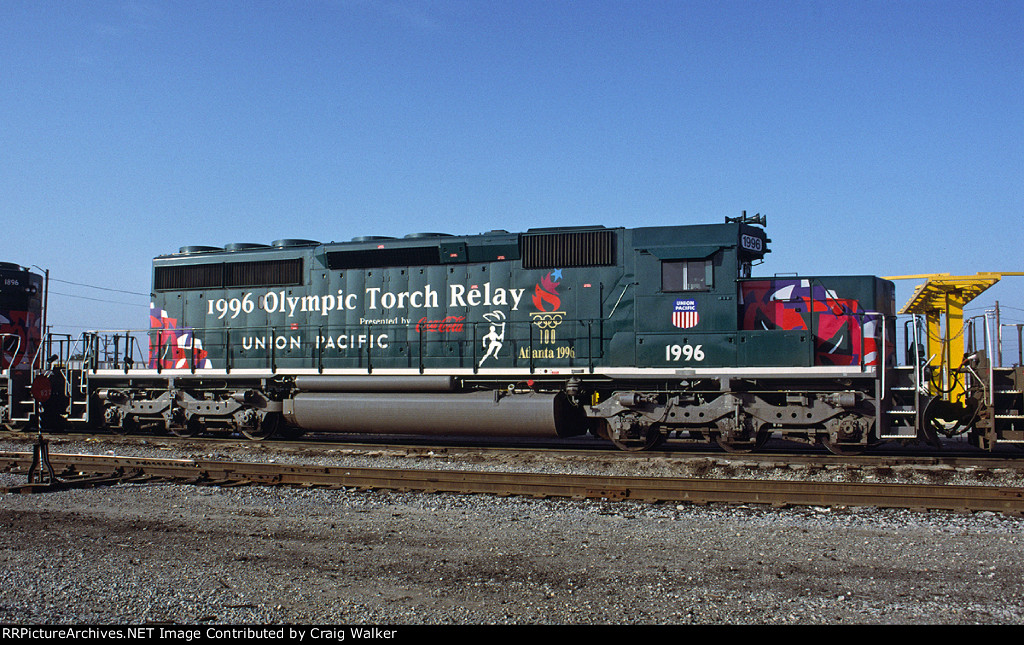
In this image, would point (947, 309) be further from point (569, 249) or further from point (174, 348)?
point (174, 348)

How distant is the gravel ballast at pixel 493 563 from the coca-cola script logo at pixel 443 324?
196 inches

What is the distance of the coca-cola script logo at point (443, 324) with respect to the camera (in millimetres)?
12758

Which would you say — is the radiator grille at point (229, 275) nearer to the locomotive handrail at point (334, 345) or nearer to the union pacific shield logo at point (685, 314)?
the locomotive handrail at point (334, 345)

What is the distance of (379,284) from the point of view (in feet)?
44.1

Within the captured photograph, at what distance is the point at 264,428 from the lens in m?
13.6

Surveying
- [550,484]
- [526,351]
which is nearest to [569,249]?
[526,351]

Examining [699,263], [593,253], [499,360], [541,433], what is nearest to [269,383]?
[499,360]

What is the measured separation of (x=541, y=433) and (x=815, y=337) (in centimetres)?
445

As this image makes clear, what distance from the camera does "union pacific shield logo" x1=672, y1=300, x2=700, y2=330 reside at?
1127cm

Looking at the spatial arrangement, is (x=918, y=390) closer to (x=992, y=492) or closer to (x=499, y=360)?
(x=992, y=492)

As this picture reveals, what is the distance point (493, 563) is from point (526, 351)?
268 inches

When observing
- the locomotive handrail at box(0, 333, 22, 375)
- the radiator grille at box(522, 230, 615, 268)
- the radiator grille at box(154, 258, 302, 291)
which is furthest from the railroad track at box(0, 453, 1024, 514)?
the locomotive handrail at box(0, 333, 22, 375)

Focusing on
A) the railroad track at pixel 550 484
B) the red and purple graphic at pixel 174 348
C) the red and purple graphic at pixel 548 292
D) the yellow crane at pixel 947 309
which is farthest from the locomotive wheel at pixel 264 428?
the yellow crane at pixel 947 309

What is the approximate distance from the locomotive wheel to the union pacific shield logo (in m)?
7.59
